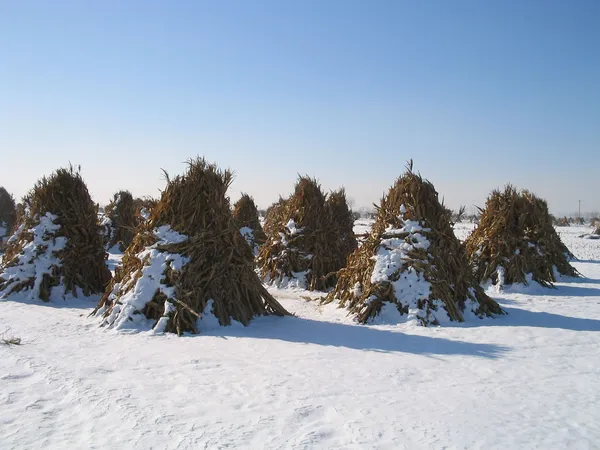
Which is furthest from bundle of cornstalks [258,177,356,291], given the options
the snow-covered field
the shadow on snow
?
the snow-covered field

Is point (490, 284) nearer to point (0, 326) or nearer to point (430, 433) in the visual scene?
point (430, 433)

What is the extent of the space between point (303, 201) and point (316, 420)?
8929 mm

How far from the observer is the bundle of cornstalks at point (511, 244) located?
12094 mm

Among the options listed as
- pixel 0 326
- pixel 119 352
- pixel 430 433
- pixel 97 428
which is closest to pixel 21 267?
pixel 0 326

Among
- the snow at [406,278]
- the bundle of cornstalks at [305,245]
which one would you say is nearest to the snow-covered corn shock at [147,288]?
the snow at [406,278]

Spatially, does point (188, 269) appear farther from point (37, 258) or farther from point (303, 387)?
point (37, 258)

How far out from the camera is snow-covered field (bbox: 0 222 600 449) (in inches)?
144

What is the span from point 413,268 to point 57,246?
7345 mm

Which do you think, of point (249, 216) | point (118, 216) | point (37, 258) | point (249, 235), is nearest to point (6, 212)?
point (118, 216)

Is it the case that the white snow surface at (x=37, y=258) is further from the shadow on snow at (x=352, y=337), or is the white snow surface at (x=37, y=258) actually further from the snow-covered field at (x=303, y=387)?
the shadow on snow at (x=352, y=337)

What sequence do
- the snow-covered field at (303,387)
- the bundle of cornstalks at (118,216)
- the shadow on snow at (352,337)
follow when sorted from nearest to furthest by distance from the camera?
1. the snow-covered field at (303,387)
2. the shadow on snow at (352,337)
3. the bundle of cornstalks at (118,216)

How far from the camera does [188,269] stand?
7395 mm

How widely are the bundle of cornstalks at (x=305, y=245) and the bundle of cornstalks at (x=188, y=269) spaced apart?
4.04 metres

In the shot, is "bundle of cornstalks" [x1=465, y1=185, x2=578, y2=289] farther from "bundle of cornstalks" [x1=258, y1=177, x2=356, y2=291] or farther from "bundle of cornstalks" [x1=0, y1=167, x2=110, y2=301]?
"bundle of cornstalks" [x1=0, y1=167, x2=110, y2=301]
